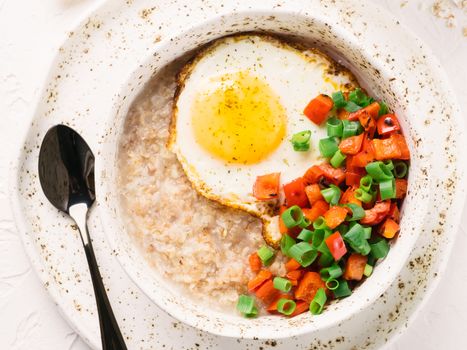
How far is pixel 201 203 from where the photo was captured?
123 inches

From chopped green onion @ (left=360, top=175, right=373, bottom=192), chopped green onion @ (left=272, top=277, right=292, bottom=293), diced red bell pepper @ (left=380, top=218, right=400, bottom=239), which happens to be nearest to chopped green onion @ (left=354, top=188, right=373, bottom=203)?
chopped green onion @ (left=360, top=175, right=373, bottom=192)

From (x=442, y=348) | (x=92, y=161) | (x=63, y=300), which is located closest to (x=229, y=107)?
(x=92, y=161)

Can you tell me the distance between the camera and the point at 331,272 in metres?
2.88

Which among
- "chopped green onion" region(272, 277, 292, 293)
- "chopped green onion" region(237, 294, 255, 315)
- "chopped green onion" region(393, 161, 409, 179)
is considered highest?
"chopped green onion" region(393, 161, 409, 179)

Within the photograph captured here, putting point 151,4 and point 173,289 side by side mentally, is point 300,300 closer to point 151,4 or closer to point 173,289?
point 173,289

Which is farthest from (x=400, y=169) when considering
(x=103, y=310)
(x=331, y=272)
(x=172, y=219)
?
(x=103, y=310)

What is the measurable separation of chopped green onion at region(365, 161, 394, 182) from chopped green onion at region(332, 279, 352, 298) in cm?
46

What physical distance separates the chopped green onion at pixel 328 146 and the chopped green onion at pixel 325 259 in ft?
→ 1.41

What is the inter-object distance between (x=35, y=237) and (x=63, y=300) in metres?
0.31

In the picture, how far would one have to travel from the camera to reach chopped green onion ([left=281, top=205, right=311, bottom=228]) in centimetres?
292

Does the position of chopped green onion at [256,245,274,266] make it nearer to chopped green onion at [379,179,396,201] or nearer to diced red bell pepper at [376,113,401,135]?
chopped green onion at [379,179,396,201]

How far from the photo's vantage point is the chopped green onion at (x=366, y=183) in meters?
2.86

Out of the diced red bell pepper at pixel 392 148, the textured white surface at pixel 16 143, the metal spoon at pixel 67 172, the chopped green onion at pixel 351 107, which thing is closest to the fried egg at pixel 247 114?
the chopped green onion at pixel 351 107

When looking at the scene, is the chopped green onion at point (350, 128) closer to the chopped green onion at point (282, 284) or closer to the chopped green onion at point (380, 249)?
the chopped green onion at point (380, 249)
